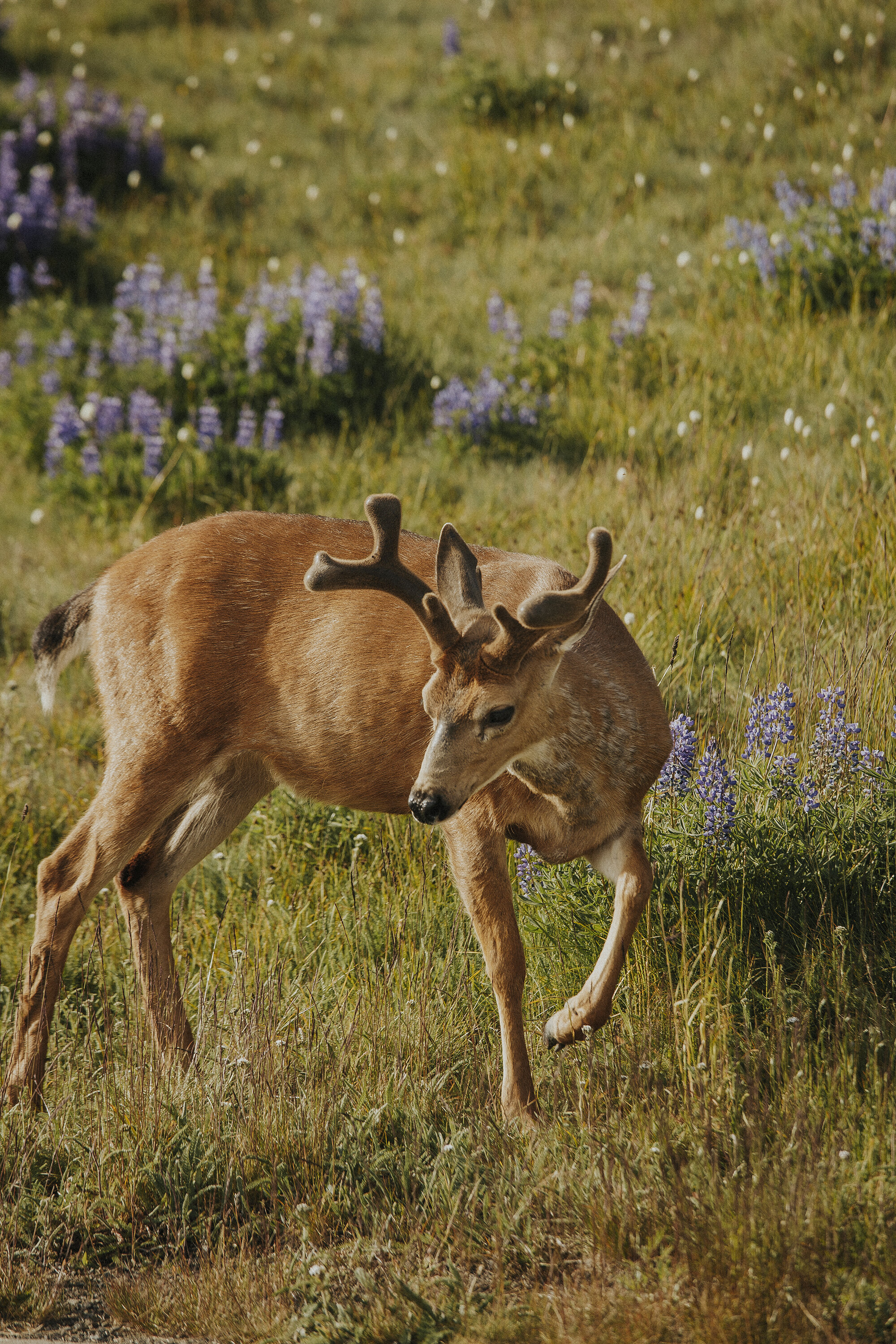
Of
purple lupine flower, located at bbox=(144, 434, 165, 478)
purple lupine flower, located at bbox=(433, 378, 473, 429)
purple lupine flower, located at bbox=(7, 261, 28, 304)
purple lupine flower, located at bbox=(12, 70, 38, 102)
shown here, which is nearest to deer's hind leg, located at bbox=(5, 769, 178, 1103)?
purple lupine flower, located at bbox=(144, 434, 165, 478)

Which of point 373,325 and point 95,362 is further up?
point 373,325

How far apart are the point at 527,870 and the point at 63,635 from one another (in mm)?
1961

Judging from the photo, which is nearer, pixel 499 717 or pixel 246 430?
pixel 499 717

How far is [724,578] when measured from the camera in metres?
5.86

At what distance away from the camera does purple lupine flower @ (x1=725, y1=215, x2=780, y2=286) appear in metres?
8.16

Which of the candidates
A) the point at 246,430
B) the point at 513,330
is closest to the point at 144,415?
the point at 246,430

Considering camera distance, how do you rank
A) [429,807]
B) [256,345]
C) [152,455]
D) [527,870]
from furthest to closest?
1. [256,345]
2. [152,455]
3. [527,870]
4. [429,807]

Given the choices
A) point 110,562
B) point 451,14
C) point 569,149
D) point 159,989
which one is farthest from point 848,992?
point 451,14

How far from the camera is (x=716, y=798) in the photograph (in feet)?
13.9

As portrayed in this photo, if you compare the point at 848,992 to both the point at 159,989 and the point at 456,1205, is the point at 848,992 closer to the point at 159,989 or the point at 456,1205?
the point at 456,1205

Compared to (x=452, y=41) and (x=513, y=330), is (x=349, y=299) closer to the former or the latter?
(x=513, y=330)

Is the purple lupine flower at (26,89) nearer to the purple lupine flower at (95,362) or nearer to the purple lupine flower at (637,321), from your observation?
the purple lupine flower at (95,362)

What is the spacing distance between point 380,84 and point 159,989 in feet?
36.4

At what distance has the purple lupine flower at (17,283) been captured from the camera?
401 inches
